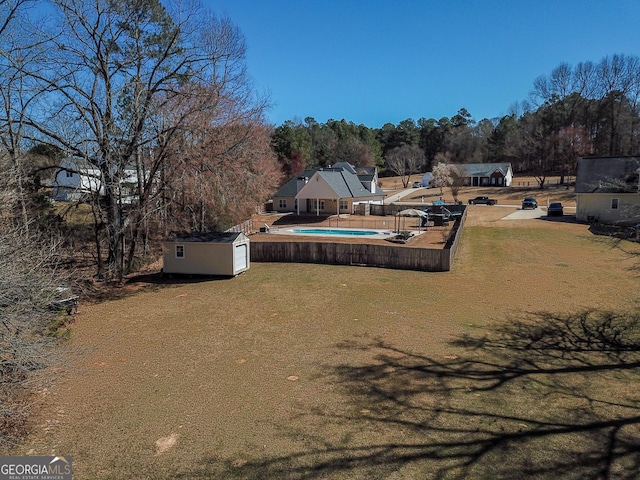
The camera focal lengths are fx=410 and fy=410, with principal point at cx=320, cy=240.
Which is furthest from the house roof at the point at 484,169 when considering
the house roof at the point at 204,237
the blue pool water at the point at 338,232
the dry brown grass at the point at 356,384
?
the house roof at the point at 204,237

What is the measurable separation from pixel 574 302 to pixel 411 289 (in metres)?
5.96

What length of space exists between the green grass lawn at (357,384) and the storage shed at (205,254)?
2743 mm

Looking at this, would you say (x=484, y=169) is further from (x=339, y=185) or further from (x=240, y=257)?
(x=240, y=257)

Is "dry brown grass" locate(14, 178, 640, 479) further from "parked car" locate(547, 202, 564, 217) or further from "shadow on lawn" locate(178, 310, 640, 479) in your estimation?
"parked car" locate(547, 202, 564, 217)

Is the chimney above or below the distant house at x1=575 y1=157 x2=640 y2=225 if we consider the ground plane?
above

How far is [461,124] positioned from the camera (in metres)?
103

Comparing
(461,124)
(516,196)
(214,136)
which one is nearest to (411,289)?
(214,136)

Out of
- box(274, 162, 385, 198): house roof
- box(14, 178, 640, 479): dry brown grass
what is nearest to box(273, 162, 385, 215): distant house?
box(274, 162, 385, 198): house roof

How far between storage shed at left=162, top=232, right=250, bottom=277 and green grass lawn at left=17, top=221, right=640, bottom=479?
2.74 m

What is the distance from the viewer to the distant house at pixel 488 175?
234 ft

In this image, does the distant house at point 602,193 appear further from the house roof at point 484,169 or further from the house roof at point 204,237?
the house roof at point 484,169

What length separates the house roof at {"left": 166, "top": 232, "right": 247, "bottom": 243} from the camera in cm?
2061

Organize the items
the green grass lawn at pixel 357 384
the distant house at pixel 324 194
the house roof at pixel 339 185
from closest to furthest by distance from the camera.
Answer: the green grass lawn at pixel 357 384 → the distant house at pixel 324 194 → the house roof at pixel 339 185

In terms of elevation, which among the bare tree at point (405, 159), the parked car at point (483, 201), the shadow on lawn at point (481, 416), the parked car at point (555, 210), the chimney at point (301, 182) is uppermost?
the bare tree at point (405, 159)
